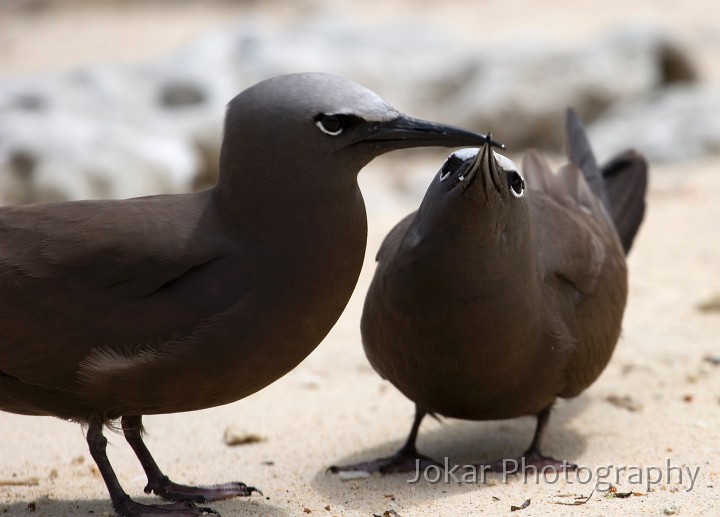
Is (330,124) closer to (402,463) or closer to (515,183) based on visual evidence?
(515,183)

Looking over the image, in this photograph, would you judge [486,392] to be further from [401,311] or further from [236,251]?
[236,251]

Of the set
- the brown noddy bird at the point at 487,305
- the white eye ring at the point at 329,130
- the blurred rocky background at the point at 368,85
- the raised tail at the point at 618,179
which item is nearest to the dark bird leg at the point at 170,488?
the brown noddy bird at the point at 487,305

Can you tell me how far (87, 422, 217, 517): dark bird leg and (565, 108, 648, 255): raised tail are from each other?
117 inches

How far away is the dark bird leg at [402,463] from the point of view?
4.55 meters

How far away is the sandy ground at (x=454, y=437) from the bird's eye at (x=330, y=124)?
1.45 m

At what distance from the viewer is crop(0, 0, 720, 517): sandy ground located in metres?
4.04

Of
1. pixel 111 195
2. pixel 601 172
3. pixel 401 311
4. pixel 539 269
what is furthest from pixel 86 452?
pixel 111 195

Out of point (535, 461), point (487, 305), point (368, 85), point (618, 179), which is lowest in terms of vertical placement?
point (535, 461)

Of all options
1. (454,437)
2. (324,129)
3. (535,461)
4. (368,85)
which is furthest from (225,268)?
(368,85)

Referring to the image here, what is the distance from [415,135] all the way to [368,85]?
8.80m

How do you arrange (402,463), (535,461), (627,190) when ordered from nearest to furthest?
1. (535,461)
2. (402,463)
3. (627,190)

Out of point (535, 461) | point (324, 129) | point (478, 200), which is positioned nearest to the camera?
point (324, 129)

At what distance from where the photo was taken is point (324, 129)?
3416 millimetres

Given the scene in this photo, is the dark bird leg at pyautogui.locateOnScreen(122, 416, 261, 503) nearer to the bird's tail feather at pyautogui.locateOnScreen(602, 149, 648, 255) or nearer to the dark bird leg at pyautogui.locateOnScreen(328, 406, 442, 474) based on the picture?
the dark bird leg at pyautogui.locateOnScreen(328, 406, 442, 474)
